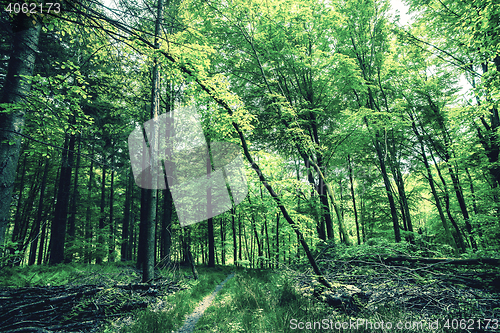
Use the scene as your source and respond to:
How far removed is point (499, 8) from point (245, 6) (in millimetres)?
5530

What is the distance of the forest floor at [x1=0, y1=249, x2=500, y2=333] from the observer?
3.59 meters

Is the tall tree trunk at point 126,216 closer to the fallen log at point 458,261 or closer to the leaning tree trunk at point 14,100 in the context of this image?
the leaning tree trunk at point 14,100

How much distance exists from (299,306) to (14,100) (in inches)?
324

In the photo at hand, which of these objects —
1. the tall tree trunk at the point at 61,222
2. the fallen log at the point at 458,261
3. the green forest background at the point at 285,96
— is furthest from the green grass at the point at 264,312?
the tall tree trunk at the point at 61,222

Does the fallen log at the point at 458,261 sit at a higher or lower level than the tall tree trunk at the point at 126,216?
lower

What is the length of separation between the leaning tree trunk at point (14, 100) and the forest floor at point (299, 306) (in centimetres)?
174

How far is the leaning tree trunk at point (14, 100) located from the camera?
4.34 metres

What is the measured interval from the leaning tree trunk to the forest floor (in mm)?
1738

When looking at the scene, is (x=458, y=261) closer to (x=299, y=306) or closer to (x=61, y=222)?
(x=299, y=306)

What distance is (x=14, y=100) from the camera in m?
4.73

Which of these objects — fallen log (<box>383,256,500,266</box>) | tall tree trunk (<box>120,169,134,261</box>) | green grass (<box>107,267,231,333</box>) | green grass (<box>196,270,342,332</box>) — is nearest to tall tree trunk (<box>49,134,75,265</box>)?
tall tree trunk (<box>120,169,134,261</box>)

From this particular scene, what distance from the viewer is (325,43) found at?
29.9 feet

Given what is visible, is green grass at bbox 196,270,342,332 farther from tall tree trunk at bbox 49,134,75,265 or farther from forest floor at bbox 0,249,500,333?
tall tree trunk at bbox 49,134,75,265

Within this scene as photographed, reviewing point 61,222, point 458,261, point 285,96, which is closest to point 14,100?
point 285,96
